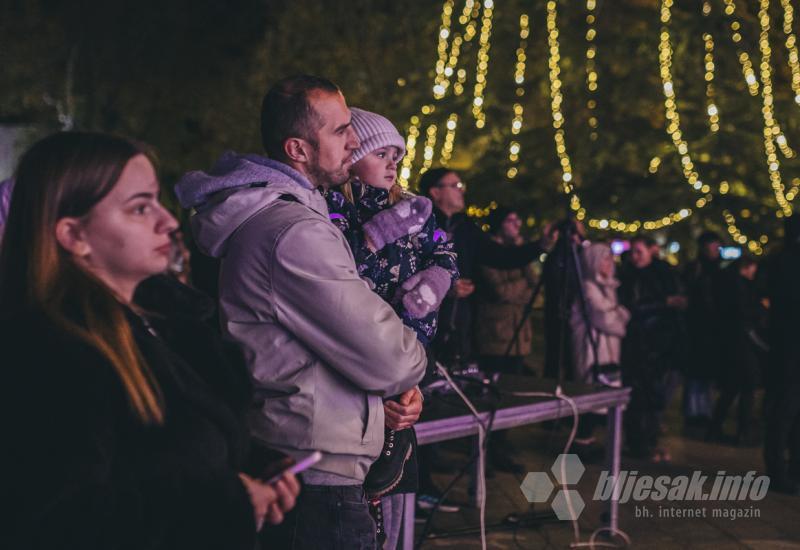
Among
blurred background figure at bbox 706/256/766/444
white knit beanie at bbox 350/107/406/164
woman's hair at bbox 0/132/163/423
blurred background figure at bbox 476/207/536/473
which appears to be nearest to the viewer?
woman's hair at bbox 0/132/163/423

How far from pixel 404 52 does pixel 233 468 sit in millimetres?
18656

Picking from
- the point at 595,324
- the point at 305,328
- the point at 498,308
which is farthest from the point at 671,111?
the point at 305,328

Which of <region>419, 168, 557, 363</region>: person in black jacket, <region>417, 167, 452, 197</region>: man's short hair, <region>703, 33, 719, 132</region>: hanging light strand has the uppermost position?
<region>703, 33, 719, 132</region>: hanging light strand

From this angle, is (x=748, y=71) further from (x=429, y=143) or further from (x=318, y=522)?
(x=318, y=522)

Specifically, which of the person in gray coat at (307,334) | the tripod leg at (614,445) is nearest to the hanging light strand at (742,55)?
the tripod leg at (614,445)

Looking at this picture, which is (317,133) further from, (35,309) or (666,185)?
(666,185)

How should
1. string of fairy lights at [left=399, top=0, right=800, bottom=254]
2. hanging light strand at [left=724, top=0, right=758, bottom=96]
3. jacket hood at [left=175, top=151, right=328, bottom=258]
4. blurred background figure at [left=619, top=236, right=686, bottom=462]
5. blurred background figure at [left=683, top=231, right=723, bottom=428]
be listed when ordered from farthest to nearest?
hanging light strand at [left=724, top=0, right=758, bottom=96] < string of fairy lights at [left=399, top=0, right=800, bottom=254] < blurred background figure at [left=683, top=231, right=723, bottom=428] < blurred background figure at [left=619, top=236, right=686, bottom=462] < jacket hood at [left=175, top=151, right=328, bottom=258]

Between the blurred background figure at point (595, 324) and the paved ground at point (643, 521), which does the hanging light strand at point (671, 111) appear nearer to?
the blurred background figure at point (595, 324)

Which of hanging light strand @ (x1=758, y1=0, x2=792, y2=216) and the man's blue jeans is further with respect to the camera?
hanging light strand @ (x1=758, y1=0, x2=792, y2=216)

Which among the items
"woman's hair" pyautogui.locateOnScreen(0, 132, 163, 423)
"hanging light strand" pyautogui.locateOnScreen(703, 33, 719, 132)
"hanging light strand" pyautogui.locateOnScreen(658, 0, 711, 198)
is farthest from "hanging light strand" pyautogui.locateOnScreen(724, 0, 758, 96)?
"woman's hair" pyautogui.locateOnScreen(0, 132, 163, 423)

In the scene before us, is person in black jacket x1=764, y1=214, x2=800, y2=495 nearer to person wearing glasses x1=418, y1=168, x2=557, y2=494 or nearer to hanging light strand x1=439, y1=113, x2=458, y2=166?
person wearing glasses x1=418, y1=168, x2=557, y2=494

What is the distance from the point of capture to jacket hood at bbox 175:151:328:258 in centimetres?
273

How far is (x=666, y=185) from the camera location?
43.2ft

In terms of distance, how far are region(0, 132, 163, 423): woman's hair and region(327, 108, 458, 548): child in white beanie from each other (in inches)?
46.9
